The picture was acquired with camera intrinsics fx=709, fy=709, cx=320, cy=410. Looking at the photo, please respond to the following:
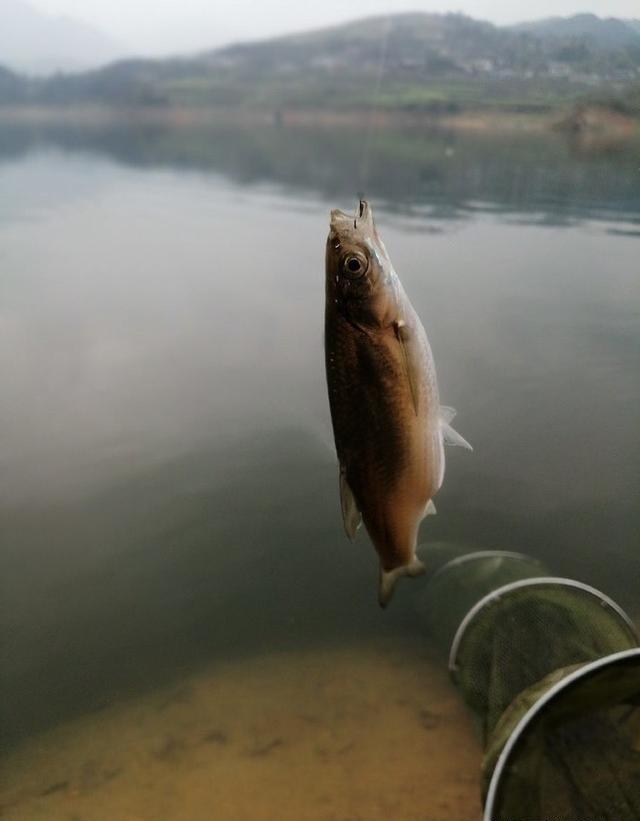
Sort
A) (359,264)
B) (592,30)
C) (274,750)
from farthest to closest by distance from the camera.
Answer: (592,30) < (274,750) < (359,264)

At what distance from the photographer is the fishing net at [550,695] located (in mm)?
1531

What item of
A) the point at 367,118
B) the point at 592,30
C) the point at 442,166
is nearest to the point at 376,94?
the point at 367,118

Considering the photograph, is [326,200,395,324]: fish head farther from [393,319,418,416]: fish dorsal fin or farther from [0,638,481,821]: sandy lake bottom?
[0,638,481,821]: sandy lake bottom

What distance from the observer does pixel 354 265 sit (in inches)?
47.6

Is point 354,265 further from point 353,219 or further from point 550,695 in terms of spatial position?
point 550,695

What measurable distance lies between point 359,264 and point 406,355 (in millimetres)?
185

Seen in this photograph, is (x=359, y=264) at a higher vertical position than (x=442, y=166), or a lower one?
lower

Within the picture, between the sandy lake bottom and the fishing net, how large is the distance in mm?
349

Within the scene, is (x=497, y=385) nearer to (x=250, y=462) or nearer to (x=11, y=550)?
(x=250, y=462)

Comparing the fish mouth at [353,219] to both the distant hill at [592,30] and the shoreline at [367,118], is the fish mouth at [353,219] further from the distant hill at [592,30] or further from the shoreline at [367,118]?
the shoreline at [367,118]

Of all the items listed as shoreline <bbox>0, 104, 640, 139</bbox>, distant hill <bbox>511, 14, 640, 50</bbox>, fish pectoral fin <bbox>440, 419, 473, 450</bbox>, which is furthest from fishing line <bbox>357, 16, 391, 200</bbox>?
fish pectoral fin <bbox>440, 419, 473, 450</bbox>

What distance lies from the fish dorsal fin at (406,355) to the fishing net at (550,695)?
0.73 meters

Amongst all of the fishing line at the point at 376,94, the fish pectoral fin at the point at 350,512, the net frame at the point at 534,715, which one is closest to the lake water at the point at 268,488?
the fishing line at the point at 376,94

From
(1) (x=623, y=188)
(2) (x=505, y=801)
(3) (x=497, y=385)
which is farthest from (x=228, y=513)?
(1) (x=623, y=188)
